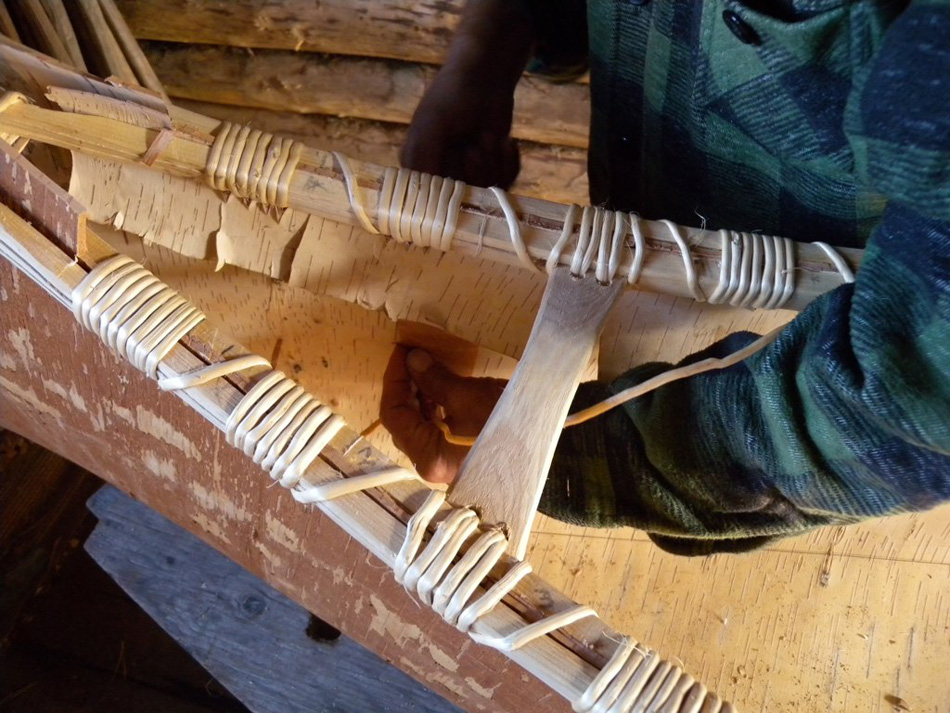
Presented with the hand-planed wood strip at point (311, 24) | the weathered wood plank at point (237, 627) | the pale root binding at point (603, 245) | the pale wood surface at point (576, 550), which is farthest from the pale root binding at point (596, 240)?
the hand-planed wood strip at point (311, 24)

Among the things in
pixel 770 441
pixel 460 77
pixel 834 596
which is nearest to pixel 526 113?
pixel 460 77

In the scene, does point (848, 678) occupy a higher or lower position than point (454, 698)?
lower

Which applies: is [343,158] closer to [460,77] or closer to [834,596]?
[460,77]

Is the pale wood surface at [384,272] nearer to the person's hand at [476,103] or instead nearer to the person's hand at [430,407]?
the person's hand at [430,407]

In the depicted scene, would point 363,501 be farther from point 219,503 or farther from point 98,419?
point 98,419

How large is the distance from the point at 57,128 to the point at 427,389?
0.45 m

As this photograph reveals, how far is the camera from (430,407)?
913 millimetres

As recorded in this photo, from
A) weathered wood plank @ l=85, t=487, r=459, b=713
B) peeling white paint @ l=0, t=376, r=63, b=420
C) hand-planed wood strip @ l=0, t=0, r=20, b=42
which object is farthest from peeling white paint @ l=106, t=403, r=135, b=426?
hand-planed wood strip @ l=0, t=0, r=20, b=42

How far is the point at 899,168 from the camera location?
18.1 inches

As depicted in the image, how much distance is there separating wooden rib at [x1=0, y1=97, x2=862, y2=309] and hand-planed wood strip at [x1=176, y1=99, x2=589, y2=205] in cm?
124

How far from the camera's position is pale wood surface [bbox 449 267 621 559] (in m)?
0.60

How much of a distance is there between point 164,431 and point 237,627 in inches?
22.4

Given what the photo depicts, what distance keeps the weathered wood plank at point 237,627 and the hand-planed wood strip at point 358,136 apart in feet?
→ 3.36

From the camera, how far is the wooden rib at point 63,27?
118cm
